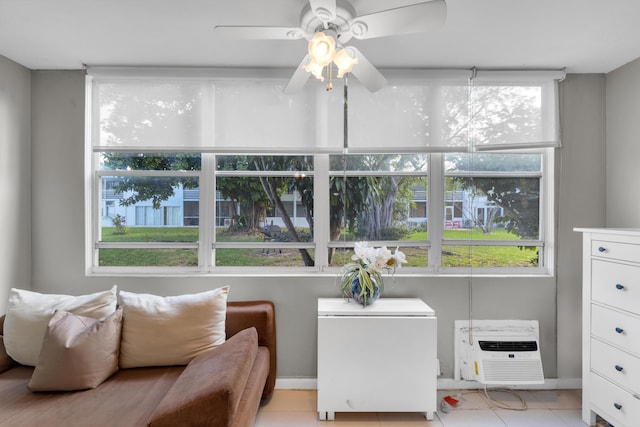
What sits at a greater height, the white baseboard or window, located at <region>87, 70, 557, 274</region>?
window, located at <region>87, 70, 557, 274</region>

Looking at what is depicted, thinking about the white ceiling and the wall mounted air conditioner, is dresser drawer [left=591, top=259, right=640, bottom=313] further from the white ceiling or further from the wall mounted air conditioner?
the white ceiling

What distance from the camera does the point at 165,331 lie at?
2.04 m

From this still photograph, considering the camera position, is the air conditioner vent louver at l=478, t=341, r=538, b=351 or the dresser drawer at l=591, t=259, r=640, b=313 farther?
the air conditioner vent louver at l=478, t=341, r=538, b=351

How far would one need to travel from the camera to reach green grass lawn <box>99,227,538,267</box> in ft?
8.87

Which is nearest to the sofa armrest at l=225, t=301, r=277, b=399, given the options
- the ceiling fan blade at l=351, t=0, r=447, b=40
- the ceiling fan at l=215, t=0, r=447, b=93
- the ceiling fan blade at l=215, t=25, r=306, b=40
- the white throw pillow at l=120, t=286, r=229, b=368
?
the white throw pillow at l=120, t=286, r=229, b=368

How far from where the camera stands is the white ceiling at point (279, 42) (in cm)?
177

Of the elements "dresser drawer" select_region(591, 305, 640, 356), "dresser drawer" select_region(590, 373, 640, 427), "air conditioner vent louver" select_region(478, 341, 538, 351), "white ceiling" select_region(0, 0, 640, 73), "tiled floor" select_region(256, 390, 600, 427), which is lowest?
"tiled floor" select_region(256, 390, 600, 427)

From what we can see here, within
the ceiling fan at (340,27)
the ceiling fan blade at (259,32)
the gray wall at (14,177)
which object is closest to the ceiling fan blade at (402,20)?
the ceiling fan at (340,27)

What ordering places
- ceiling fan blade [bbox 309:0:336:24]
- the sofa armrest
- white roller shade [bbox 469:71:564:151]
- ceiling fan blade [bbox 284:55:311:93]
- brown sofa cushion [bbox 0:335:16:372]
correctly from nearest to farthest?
ceiling fan blade [bbox 309:0:336:24] → ceiling fan blade [bbox 284:55:311:93] → brown sofa cushion [bbox 0:335:16:372] → the sofa armrest → white roller shade [bbox 469:71:564:151]

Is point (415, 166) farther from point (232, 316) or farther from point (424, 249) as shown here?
point (232, 316)

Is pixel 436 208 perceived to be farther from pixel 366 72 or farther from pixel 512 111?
pixel 366 72

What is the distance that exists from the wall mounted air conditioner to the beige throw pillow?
232cm

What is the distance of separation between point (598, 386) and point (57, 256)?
3.79 m

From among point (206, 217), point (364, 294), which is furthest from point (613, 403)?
point (206, 217)
